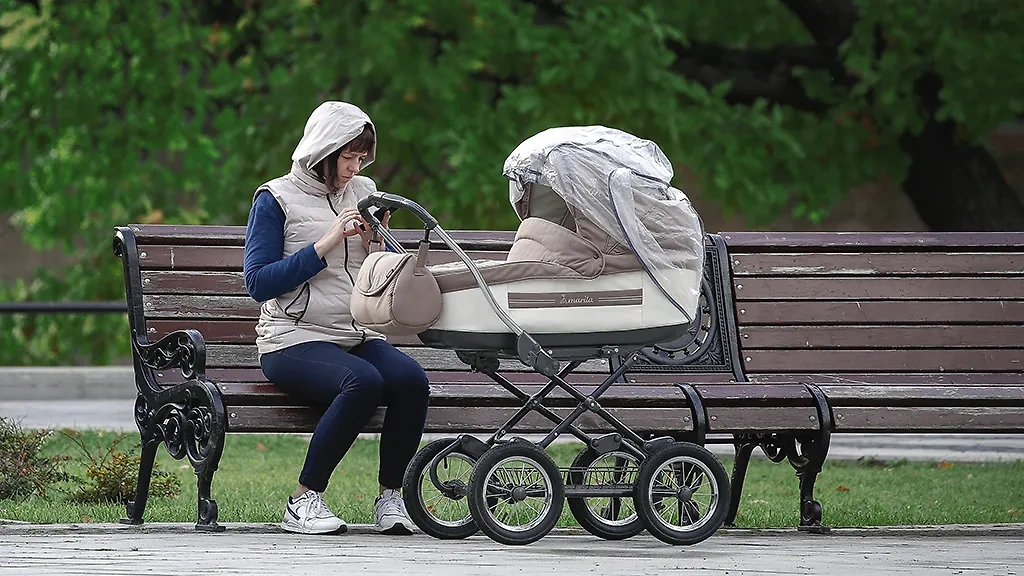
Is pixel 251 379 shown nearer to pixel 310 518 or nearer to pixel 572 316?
pixel 310 518

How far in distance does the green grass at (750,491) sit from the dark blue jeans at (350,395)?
729 millimetres

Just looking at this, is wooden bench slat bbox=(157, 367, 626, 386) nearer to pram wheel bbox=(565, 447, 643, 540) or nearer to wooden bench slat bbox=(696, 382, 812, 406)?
wooden bench slat bbox=(696, 382, 812, 406)

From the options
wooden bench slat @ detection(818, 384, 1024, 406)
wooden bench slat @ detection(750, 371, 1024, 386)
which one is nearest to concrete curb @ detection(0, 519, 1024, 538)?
wooden bench slat @ detection(818, 384, 1024, 406)

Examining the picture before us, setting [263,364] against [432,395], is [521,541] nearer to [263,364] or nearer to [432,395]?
[432,395]

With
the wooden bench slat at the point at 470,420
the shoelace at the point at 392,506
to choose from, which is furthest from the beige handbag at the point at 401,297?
the shoelace at the point at 392,506

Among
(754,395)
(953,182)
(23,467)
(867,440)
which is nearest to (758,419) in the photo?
(754,395)

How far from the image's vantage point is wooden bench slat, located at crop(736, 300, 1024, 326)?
722 centimetres

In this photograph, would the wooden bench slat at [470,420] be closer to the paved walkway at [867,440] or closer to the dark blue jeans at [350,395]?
the dark blue jeans at [350,395]

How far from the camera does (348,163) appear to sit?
616 centimetres

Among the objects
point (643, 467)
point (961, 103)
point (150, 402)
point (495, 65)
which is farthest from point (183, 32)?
point (643, 467)

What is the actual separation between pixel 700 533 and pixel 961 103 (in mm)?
8219

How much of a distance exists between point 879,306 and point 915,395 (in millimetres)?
759

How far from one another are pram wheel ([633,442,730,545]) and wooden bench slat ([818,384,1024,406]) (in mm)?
848

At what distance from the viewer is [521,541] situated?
221 inches
